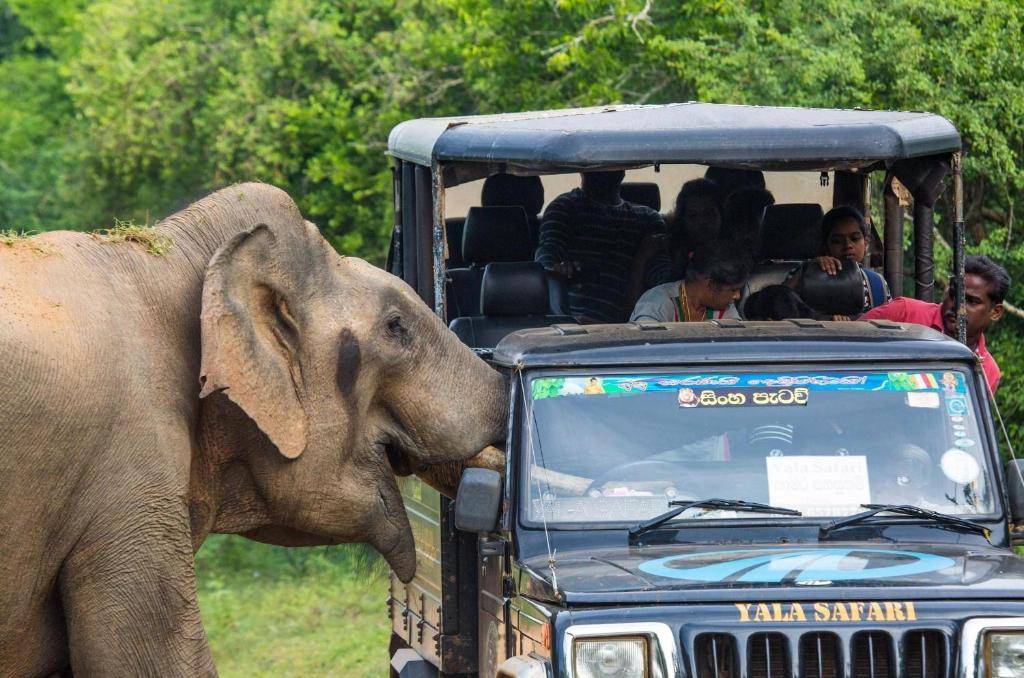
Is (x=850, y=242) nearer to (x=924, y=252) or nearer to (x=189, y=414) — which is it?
(x=924, y=252)

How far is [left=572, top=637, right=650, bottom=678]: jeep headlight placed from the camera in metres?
4.54

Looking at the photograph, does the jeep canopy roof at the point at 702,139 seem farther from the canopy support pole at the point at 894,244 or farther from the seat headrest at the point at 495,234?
the canopy support pole at the point at 894,244

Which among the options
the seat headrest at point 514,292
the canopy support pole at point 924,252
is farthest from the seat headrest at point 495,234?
the canopy support pole at point 924,252

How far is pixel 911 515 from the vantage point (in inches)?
208

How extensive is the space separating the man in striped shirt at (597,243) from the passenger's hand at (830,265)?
2.78 feet

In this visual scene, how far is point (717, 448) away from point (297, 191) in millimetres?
12808

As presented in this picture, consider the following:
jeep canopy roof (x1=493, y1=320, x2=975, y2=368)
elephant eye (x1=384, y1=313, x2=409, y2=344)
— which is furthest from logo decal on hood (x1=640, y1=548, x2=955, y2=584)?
elephant eye (x1=384, y1=313, x2=409, y2=344)

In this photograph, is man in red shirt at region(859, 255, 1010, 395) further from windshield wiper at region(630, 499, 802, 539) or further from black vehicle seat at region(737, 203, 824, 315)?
windshield wiper at region(630, 499, 802, 539)

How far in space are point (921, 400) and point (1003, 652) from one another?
3.89ft

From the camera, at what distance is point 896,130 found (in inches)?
246

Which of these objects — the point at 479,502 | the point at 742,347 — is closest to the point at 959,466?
the point at 742,347

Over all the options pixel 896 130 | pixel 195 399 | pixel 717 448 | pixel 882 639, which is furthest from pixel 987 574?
pixel 195 399

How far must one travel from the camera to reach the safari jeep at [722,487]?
14.9 ft

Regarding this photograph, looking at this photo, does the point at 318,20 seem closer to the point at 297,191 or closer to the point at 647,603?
the point at 297,191
